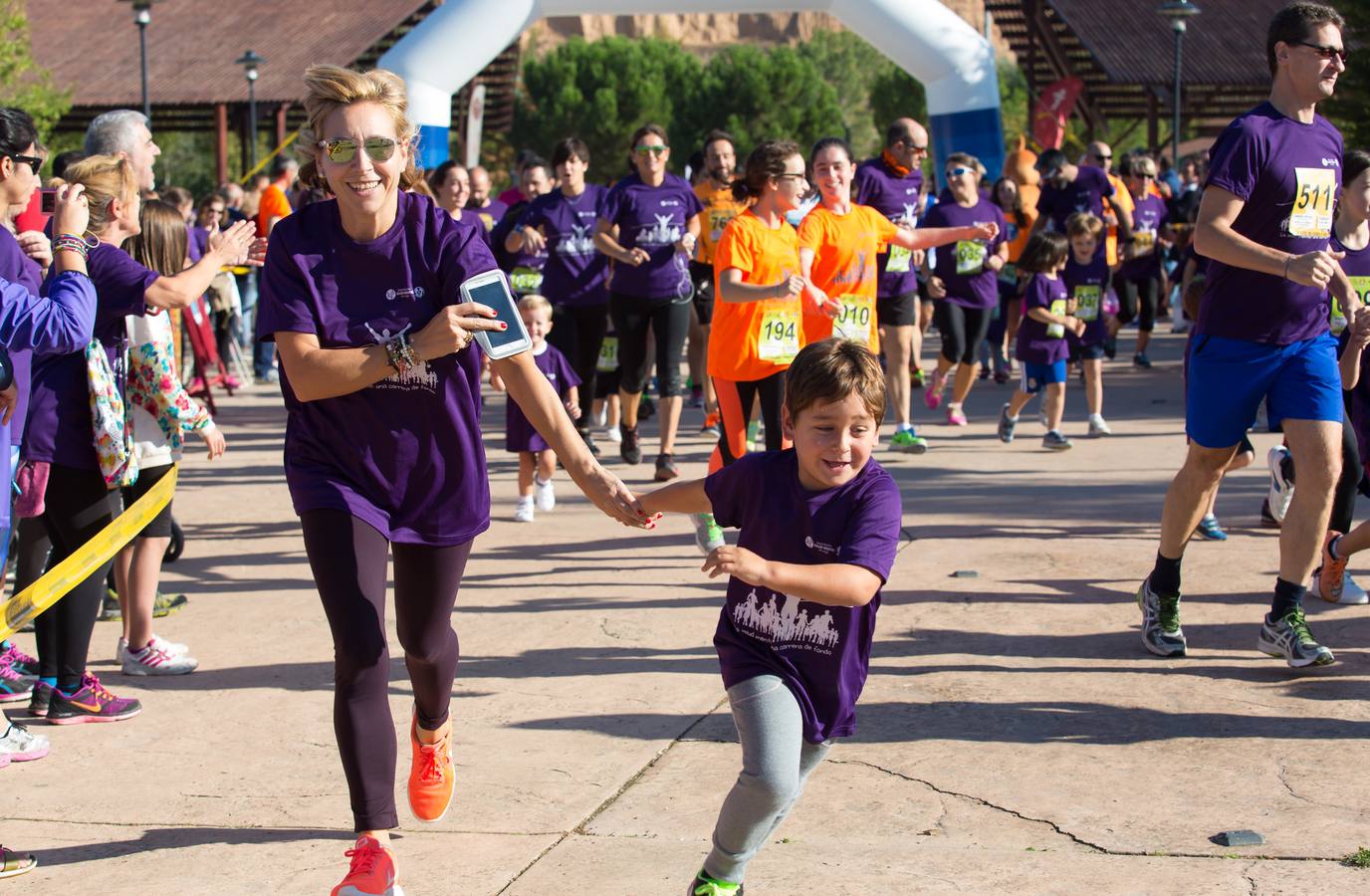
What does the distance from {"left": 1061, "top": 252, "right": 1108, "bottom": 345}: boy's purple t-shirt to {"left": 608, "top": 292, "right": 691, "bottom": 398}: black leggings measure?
116 inches

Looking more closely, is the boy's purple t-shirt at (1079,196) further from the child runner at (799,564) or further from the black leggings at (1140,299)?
the child runner at (799,564)

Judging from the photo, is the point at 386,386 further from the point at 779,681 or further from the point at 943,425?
the point at 943,425

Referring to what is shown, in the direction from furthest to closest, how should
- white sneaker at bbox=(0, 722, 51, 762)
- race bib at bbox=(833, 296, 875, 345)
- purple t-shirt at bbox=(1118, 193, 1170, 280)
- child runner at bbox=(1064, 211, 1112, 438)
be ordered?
1. purple t-shirt at bbox=(1118, 193, 1170, 280)
2. child runner at bbox=(1064, 211, 1112, 438)
3. race bib at bbox=(833, 296, 875, 345)
4. white sneaker at bbox=(0, 722, 51, 762)

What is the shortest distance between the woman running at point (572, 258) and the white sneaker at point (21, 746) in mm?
6201

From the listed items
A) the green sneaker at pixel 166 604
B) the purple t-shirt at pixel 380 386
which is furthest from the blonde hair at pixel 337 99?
the green sneaker at pixel 166 604

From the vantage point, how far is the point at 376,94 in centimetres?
394

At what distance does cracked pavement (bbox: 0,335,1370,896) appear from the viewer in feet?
13.2

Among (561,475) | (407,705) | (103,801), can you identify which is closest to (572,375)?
(561,475)

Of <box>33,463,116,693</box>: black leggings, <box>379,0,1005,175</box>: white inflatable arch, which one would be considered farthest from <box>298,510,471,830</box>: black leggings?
<box>379,0,1005,175</box>: white inflatable arch

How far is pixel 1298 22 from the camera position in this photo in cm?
551

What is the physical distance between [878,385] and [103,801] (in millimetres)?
2511

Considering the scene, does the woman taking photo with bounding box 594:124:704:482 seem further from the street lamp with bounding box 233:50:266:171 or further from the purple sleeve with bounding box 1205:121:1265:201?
the street lamp with bounding box 233:50:266:171

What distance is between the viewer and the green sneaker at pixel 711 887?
11.8ft

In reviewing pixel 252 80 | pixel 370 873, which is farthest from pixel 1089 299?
pixel 252 80
